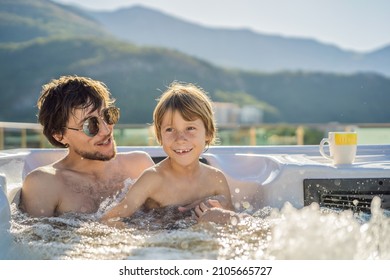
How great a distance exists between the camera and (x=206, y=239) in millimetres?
1658

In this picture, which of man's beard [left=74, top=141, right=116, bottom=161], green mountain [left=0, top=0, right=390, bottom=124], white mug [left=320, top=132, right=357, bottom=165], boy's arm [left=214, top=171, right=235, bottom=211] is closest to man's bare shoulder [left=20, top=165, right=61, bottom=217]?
man's beard [left=74, top=141, right=116, bottom=161]

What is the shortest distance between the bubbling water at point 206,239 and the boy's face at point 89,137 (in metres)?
0.40

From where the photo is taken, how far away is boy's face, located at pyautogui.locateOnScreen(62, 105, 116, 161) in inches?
92.0

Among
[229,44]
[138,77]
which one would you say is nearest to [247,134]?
[138,77]

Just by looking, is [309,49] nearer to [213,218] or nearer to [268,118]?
[268,118]

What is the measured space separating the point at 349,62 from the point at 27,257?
94.4 metres

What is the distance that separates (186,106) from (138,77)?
167 ft

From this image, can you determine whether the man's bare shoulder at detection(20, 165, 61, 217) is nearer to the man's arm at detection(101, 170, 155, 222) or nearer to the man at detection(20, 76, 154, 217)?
the man at detection(20, 76, 154, 217)

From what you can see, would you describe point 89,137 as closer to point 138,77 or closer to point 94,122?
point 94,122

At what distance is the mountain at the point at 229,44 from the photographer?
8500cm

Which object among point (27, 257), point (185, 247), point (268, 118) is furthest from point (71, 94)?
point (268, 118)

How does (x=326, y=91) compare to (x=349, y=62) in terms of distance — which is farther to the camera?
(x=349, y=62)

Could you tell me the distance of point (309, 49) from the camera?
9769 centimetres

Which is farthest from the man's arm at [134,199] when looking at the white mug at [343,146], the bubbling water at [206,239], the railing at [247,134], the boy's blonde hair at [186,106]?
the railing at [247,134]
